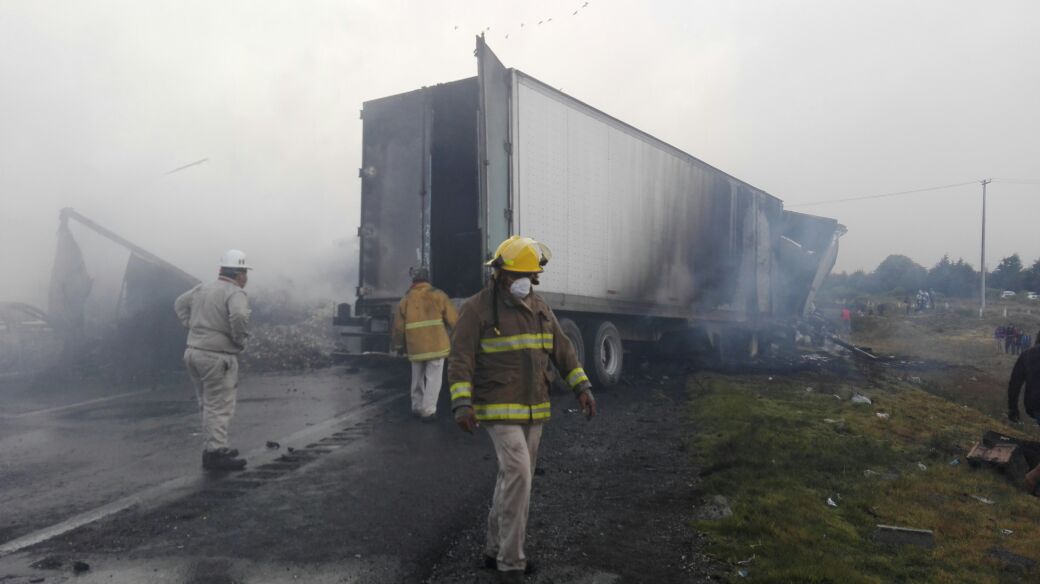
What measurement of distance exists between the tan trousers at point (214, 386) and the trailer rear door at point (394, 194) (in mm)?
3441

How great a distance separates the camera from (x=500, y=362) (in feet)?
11.7

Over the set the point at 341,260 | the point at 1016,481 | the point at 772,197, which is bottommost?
the point at 1016,481

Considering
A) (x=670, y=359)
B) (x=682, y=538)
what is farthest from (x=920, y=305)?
(x=682, y=538)

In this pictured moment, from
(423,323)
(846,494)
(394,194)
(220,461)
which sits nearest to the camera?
(846,494)

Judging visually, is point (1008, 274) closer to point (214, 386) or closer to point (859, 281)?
point (859, 281)

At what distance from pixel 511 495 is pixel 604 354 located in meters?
7.29

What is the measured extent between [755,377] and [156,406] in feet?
30.6

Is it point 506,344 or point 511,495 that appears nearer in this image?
point 511,495

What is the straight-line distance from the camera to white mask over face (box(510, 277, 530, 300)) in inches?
140

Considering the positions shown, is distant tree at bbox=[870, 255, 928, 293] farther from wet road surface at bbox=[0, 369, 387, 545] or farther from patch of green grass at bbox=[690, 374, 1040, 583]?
wet road surface at bbox=[0, 369, 387, 545]

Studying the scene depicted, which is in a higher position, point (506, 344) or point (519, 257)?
point (519, 257)

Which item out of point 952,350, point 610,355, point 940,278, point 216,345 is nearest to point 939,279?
point 940,278

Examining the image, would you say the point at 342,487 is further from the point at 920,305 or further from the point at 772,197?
the point at 920,305

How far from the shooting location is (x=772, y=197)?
1756 centimetres
